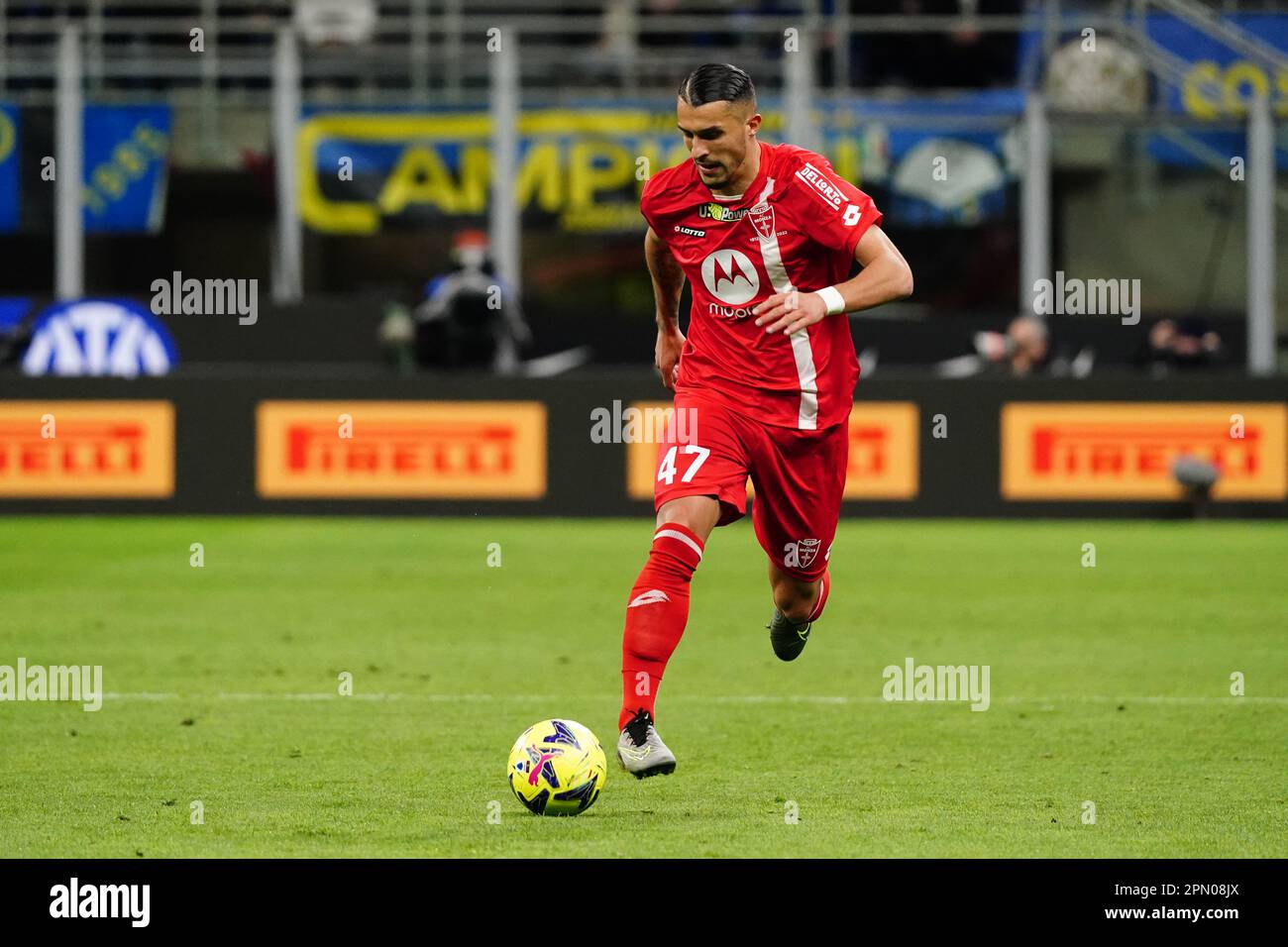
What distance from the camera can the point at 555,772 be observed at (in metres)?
6.50

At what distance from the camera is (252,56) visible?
2283 cm

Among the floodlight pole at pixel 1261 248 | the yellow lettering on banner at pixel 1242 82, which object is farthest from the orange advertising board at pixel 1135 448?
the yellow lettering on banner at pixel 1242 82

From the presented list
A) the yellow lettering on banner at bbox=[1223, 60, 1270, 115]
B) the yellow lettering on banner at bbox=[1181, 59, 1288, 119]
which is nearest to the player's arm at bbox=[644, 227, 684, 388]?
the yellow lettering on banner at bbox=[1181, 59, 1288, 119]

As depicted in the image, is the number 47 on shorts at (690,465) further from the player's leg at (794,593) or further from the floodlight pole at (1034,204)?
the floodlight pole at (1034,204)

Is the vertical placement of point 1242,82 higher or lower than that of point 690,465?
higher

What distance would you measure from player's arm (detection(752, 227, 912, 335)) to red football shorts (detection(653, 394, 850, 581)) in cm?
41

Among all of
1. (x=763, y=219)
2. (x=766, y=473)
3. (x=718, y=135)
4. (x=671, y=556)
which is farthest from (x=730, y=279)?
(x=671, y=556)

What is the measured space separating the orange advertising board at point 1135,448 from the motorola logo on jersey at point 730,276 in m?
11.1

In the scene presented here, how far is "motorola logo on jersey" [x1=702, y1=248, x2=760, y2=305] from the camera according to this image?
7336 millimetres

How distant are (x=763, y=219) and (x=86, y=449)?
1202 cm

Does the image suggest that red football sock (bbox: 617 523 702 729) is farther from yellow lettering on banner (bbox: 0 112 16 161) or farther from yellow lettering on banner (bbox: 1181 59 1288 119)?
yellow lettering on banner (bbox: 1181 59 1288 119)

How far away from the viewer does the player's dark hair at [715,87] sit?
6.91 meters

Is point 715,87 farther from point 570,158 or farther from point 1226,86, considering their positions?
point 1226,86

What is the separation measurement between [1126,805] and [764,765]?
52.4 inches
